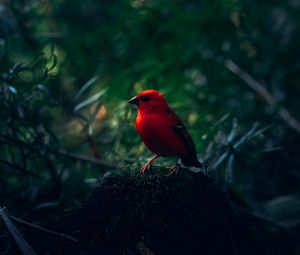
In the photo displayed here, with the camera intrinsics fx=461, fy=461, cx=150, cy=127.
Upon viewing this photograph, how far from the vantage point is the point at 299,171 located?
17.2 feet

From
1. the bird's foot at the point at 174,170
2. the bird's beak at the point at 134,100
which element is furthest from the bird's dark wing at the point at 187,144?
the bird's foot at the point at 174,170

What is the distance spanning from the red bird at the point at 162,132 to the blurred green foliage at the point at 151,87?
1.10 ft

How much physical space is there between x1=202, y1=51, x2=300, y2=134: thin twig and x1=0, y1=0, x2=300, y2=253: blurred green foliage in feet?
0.11

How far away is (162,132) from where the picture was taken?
3.76 metres

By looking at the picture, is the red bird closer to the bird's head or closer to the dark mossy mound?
the bird's head

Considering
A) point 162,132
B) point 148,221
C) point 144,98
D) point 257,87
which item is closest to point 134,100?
point 144,98

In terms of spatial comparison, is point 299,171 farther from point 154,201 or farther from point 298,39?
point 154,201

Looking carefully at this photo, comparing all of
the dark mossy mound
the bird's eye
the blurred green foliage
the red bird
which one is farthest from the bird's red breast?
the dark mossy mound

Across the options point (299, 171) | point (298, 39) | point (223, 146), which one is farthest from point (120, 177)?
point (298, 39)

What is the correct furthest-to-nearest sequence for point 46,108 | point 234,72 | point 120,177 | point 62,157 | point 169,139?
point 234,72 < point 62,157 < point 46,108 < point 169,139 < point 120,177

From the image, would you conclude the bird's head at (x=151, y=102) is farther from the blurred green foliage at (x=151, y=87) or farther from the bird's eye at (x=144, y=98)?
the blurred green foliage at (x=151, y=87)

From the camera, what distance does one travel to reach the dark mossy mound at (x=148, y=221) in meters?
2.70

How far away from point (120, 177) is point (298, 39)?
420cm

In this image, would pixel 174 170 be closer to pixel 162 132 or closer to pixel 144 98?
pixel 162 132
